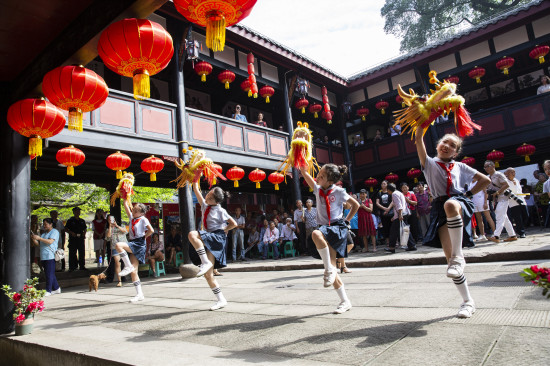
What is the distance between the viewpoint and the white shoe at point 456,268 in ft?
9.41

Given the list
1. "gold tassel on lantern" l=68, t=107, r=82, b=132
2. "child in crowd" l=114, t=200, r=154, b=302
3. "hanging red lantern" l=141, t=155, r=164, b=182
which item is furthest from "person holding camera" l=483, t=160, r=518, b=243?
"hanging red lantern" l=141, t=155, r=164, b=182

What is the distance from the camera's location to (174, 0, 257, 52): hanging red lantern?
2879mm

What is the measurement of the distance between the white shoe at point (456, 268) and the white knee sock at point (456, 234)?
0.21 ft

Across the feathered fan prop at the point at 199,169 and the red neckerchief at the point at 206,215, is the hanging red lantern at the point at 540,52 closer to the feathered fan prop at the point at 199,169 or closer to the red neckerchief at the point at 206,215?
the feathered fan prop at the point at 199,169

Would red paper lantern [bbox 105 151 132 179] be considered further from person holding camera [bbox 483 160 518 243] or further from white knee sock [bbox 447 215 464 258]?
person holding camera [bbox 483 160 518 243]

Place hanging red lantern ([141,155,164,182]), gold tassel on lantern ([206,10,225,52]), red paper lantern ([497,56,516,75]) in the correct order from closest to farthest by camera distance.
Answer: gold tassel on lantern ([206,10,225,52])
hanging red lantern ([141,155,164,182])
red paper lantern ([497,56,516,75])

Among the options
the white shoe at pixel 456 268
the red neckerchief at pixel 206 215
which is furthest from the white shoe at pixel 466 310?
the red neckerchief at pixel 206 215

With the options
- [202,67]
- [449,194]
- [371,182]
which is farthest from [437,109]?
[371,182]

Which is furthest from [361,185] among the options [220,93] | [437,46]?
[220,93]

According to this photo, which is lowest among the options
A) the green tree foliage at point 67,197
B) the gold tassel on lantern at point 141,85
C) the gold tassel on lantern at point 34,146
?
the gold tassel on lantern at point 34,146

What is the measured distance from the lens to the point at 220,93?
14.6 metres

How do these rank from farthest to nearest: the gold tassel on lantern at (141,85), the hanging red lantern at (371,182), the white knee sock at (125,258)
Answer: the hanging red lantern at (371,182) → the white knee sock at (125,258) → the gold tassel on lantern at (141,85)

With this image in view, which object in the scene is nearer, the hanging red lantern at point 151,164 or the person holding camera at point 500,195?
the person holding camera at point 500,195

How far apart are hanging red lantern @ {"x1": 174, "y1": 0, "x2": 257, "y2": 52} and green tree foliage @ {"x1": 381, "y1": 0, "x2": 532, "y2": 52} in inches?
1208
